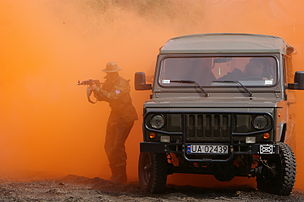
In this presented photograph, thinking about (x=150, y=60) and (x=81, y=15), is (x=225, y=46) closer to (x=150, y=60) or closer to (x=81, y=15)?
(x=150, y=60)

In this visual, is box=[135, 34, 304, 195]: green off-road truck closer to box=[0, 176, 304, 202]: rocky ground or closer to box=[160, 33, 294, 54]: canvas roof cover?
box=[160, 33, 294, 54]: canvas roof cover

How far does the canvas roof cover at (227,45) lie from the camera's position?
11.4 m

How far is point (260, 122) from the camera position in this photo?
998cm

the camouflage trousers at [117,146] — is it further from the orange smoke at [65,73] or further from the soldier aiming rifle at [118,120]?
the orange smoke at [65,73]

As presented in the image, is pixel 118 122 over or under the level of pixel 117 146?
over

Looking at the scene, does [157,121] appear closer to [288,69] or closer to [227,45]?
[227,45]

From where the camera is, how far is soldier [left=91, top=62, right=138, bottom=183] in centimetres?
1327

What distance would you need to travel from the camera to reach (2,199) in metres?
9.25

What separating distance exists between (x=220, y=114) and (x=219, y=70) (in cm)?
135

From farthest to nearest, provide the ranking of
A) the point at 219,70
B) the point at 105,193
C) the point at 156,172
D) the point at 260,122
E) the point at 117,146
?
the point at 117,146 → the point at 219,70 → the point at 156,172 → the point at 105,193 → the point at 260,122


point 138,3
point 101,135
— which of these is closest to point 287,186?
point 101,135

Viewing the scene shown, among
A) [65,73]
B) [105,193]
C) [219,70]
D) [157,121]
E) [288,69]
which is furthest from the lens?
[65,73]

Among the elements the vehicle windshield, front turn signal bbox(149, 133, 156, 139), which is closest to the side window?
the vehicle windshield

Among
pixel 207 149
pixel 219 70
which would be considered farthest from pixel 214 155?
pixel 219 70
